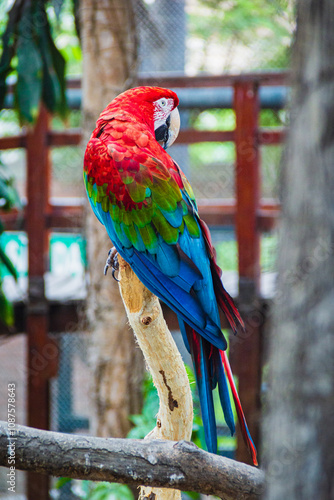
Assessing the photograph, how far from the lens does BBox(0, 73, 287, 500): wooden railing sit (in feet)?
5.27

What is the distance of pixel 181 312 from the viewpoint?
0.82 meters

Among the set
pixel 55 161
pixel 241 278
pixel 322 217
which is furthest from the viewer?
pixel 55 161

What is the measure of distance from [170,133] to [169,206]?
0.72 feet

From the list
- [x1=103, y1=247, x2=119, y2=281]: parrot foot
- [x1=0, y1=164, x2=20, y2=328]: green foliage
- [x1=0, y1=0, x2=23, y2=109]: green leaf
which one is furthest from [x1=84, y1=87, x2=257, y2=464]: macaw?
[x1=0, y1=0, x2=23, y2=109]: green leaf

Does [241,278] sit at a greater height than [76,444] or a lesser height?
lesser

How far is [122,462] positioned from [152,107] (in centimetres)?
64

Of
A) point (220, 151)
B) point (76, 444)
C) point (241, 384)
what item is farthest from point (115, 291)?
point (220, 151)

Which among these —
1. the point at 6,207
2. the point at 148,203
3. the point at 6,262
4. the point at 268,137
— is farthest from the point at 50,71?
the point at 148,203

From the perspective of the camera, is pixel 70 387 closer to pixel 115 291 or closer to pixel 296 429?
pixel 115 291

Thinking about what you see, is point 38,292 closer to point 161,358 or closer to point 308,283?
point 161,358

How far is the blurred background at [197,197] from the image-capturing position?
1601 mm

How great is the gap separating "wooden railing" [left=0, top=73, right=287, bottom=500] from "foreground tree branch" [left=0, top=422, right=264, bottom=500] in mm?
931

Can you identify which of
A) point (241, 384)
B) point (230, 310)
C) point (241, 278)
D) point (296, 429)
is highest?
point (296, 429)

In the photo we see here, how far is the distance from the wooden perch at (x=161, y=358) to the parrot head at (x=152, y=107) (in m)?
0.29
